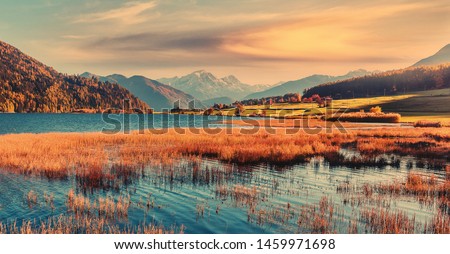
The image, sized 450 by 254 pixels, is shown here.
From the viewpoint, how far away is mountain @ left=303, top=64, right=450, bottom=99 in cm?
9319

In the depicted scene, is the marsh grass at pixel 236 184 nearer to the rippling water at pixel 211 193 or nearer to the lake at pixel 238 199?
the lake at pixel 238 199

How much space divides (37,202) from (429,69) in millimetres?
109963

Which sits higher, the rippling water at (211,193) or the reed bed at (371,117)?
the reed bed at (371,117)

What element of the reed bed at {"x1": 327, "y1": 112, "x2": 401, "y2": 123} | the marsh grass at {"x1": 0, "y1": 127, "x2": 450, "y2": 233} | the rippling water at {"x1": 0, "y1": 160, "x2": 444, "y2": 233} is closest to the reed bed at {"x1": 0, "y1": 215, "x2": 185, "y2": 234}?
the marsh grass at {"x1": 0, "y1": 127, "x2": 450, "y2": 233}

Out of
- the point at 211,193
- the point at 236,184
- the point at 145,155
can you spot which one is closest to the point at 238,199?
the point at 211,193

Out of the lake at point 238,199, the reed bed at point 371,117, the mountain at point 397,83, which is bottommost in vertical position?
the lake at point 238,199

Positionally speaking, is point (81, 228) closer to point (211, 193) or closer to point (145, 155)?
point (211, 193)

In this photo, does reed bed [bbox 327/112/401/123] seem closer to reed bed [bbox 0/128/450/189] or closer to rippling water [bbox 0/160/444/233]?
reed bed [bbox 0/128/450/189]

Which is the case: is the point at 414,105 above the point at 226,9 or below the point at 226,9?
below

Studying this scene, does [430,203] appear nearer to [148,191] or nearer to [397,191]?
[397,191]

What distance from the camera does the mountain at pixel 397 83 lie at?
9319 centimetres

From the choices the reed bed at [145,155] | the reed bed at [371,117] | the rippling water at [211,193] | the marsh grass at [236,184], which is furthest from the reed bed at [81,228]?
the reed bed at [371,117]
